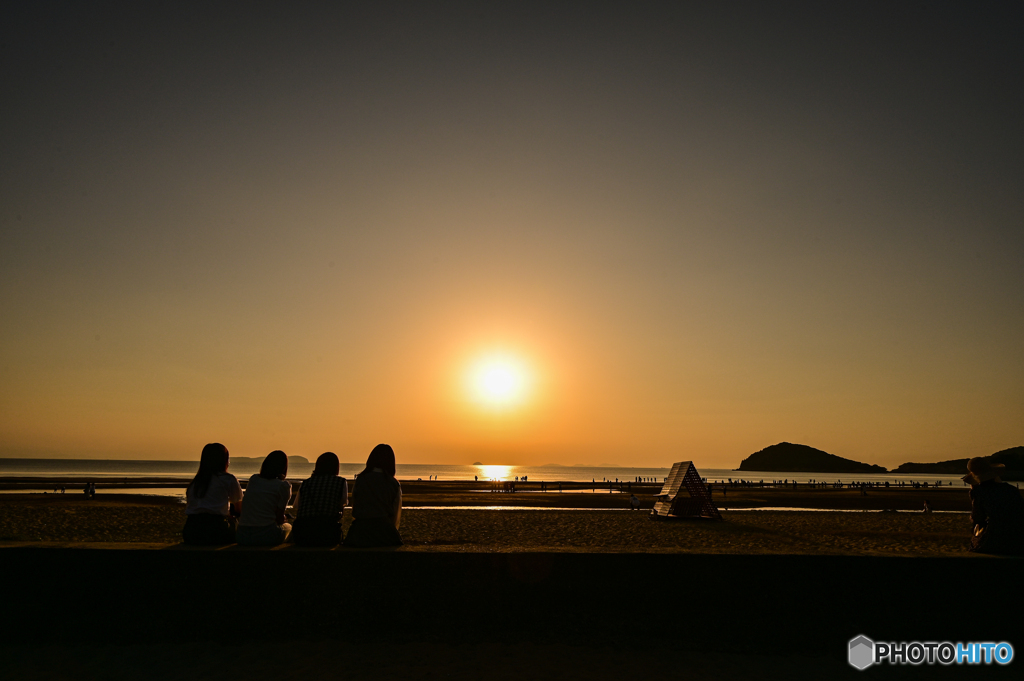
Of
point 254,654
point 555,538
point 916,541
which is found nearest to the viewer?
point 254,654

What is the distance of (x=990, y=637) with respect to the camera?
5.07m

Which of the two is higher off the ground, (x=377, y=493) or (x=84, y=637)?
(x=377, y=493)

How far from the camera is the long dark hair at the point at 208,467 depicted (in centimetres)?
570

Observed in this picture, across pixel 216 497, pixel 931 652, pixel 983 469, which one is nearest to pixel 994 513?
pixel 983 469

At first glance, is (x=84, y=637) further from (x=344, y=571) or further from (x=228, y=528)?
(x=344, y=571)

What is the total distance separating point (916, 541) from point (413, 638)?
20.2 m

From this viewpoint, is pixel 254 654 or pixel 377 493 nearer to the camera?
pixel 254 654

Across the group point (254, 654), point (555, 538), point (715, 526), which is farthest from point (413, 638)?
point (715, 526)

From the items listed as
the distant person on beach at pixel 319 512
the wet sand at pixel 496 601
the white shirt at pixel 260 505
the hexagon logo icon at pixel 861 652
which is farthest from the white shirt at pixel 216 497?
the hexagon logo icon at pixel 861 652

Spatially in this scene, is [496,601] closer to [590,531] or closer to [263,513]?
[263,513]

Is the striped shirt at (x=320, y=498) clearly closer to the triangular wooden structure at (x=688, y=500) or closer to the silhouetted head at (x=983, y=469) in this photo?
the silhouetted head at (x=983, y=469)

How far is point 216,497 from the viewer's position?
18.7 ft

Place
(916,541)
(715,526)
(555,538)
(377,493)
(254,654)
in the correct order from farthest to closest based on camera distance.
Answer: (715,526)
(916,541)
(555,538)
(377,493)
(254,654)

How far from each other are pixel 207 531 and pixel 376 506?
1604 millimetres
